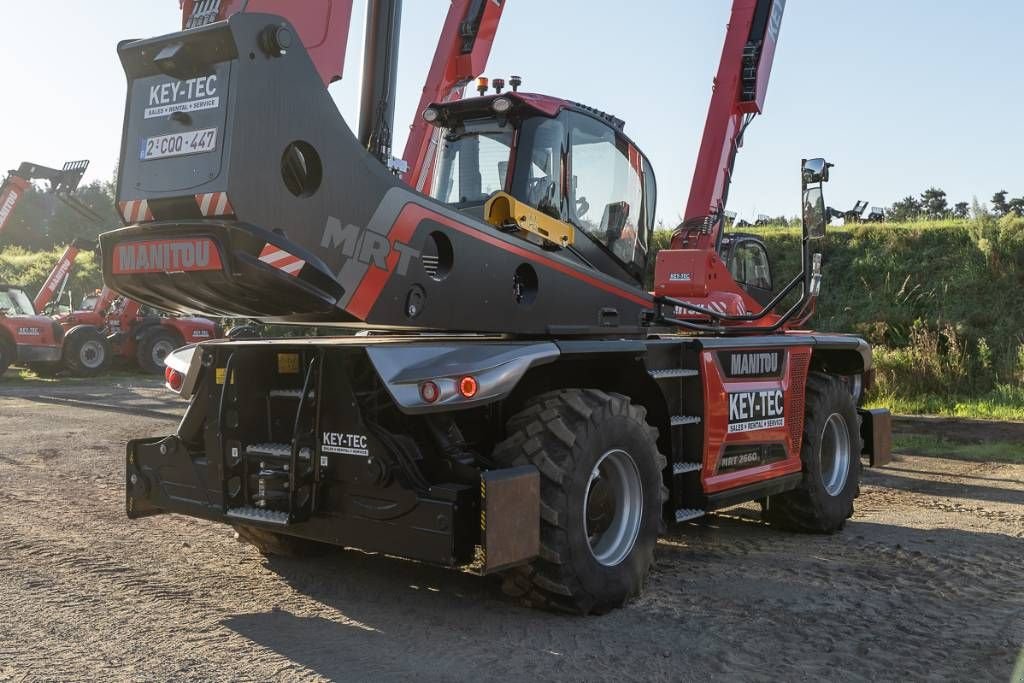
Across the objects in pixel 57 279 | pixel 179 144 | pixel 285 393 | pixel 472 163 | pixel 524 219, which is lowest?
pixel 285 393

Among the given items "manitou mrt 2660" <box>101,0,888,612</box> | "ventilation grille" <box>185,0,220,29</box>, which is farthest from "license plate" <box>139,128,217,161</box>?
"ventilation grille" <box>185,0,220,29</box>

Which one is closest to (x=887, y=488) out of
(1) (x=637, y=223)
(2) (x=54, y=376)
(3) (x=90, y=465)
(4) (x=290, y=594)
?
(1) (x=637, y=223)

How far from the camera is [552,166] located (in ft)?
18.9

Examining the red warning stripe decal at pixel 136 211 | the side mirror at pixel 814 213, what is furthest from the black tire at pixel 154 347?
the red warning stripe decal at pixel 136 211

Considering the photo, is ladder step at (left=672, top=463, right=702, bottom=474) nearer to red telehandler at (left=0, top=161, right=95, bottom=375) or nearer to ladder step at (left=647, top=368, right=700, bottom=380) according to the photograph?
ladder step at (left=647, top=368, right=700, bottom=380)

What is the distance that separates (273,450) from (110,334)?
18.0 metres

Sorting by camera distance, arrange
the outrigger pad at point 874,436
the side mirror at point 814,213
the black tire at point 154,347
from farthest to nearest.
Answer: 1. the black tire at point 154,347
2. the outrigger pad at point 874,436
3. the side mirror at point 814,213

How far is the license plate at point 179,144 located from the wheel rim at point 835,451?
16.4 feet

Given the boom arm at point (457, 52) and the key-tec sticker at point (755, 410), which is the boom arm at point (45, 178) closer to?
the boom arm at point (457, 52)

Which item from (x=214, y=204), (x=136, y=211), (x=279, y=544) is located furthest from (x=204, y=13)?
(x=279, y=544)

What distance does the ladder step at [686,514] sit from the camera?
5.54 metres

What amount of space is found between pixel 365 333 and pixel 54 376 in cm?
1740

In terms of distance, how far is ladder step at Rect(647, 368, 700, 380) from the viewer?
17.9 feet

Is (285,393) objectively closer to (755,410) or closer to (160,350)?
(755,410)
